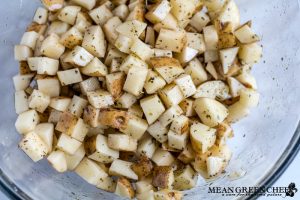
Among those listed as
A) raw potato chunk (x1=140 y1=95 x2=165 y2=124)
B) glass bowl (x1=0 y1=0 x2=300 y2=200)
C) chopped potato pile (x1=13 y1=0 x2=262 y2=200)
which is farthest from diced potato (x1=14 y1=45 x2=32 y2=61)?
raw potato chunk (x1=140 y1=95 x2=165 y2=124)

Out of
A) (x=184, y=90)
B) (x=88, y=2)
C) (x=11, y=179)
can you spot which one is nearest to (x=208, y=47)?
(x=184, y=90)

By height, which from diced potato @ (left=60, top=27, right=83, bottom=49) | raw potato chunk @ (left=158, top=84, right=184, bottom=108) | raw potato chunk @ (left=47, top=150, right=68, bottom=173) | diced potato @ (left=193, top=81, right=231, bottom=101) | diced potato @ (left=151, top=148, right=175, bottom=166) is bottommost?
diced potato @ (left=151, top=148, right=175, bottom=166)

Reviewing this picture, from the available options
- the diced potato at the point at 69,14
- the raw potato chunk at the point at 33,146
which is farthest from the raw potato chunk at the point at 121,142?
the diced potato at the point at 69,14

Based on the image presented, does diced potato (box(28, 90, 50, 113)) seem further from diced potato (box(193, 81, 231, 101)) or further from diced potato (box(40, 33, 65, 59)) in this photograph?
diced potato (box(193, 81, 231, 101))

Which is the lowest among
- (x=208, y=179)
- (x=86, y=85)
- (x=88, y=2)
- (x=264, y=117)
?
(x=208, y=179)

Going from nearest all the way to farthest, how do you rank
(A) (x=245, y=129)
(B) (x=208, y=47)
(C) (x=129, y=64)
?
(C) (x=129, y=64)
(B) (x=208, y=47)
(A) (x=245, y=129)

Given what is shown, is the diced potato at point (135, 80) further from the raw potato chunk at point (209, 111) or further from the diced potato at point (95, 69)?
the raw potato chunk at point (209, 111)

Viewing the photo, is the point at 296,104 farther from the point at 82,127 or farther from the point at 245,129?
the point at 82,127

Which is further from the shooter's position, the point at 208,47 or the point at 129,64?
the point at 208,47
